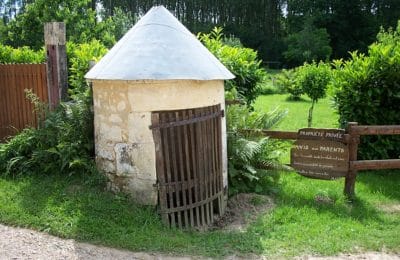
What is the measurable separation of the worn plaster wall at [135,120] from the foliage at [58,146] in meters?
0.68

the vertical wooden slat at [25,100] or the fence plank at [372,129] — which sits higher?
the vertical wooden slat at [25,100]

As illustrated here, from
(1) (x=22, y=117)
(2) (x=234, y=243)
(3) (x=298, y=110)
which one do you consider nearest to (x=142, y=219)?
(2) (x=234, y=243)

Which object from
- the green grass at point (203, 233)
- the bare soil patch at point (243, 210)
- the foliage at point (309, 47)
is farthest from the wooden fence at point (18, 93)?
the foliage at point (309, 47)

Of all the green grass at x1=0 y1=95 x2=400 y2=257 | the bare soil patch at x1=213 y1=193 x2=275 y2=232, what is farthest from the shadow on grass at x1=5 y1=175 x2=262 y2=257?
the bare soil patch at x1=213 y1=193 x2=275 y2=232

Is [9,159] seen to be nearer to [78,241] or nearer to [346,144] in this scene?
[78,241]

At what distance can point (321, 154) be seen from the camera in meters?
7.49

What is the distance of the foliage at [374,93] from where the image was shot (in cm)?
889

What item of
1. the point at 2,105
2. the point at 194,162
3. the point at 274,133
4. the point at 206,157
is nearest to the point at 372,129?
the point at 274,133

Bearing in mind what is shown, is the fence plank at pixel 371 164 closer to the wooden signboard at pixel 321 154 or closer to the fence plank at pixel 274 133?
the wooden signboard at pixel 321 154

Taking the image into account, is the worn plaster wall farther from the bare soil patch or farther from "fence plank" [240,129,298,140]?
"fence plank" [240,129,298,140]

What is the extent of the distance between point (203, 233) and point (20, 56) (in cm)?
849

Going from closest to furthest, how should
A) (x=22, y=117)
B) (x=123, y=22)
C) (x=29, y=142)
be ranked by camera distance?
1. (x=29, y=142)
2. (x=22, y=117)
3. (x=123, y=22)

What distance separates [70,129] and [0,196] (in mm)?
1455

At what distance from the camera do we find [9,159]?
25.9 ft
